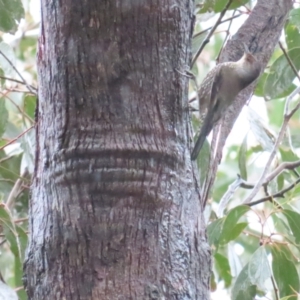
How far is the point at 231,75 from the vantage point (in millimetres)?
1225

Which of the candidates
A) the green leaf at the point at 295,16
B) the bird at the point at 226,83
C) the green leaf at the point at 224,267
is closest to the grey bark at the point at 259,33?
the bird at the point at 226,83

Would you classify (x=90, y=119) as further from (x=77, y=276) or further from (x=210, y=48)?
(x=210, y=48)

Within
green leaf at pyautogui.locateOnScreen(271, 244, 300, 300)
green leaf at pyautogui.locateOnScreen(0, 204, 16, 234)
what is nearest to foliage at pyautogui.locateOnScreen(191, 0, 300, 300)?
green leaf at pyautogui.locateOnScreen(271, 244, 300, 300)

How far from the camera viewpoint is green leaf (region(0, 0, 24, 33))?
1375 millimetres

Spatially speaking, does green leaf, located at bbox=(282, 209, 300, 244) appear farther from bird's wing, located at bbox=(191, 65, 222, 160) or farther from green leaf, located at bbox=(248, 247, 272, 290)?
bird's wing, located at bbox=(191, 65, 222, 160)

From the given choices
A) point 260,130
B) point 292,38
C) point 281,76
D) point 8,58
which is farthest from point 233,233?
point 8,58

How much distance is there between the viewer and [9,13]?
1378 millimetres

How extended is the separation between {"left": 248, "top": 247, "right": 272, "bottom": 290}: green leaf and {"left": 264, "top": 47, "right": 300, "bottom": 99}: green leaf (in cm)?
36

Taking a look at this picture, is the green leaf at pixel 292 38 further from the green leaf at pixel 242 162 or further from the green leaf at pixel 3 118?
the green leaf at pixel 3 118

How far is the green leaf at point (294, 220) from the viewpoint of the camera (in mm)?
1333

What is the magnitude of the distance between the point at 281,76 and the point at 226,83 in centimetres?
25

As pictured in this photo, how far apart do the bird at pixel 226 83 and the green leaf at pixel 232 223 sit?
0.64 feet

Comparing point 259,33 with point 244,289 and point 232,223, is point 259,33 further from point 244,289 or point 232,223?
point 244,289

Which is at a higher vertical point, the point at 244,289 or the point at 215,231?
the point at 215,231
